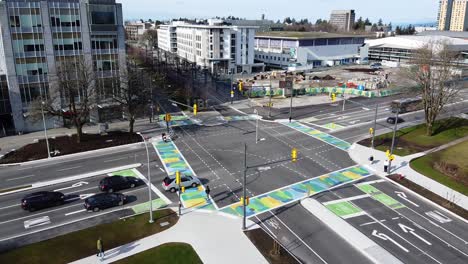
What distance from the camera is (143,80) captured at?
5928 cm

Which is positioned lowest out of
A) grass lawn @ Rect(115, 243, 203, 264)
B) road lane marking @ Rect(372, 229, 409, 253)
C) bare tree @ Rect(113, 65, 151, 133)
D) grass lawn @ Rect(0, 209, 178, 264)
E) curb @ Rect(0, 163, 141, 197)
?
road lane marking @ Rect(372, 229, 409, 253)

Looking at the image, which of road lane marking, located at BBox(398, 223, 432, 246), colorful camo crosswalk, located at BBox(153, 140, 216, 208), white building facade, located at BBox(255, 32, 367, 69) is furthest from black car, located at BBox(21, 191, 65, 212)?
white building facade, located at BBox(255, 32, 367, 69)

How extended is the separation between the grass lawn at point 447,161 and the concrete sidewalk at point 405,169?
2.86 feet

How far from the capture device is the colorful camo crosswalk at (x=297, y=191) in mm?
35181

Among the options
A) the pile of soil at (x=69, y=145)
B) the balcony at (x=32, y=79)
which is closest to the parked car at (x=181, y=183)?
the pile of soil at (x=69, y=145)

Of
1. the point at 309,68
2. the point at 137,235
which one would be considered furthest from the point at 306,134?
the point at 309,68

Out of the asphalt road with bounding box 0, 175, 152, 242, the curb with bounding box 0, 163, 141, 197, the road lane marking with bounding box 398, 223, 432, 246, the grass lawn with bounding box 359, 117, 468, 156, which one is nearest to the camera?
the road lane marking with bounding box 398, 223, 432, 246

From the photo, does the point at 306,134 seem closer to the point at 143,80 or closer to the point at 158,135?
the point at 158,135

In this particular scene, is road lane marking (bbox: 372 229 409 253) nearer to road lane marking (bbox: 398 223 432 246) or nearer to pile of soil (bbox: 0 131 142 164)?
road lane marking (bbox: 398 223 432 246)

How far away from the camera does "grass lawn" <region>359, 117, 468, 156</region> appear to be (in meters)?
53.4

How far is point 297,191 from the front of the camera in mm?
38969

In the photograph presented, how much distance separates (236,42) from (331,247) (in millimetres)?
100350

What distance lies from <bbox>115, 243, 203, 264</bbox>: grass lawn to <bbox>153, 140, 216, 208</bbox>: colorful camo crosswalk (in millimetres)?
7151

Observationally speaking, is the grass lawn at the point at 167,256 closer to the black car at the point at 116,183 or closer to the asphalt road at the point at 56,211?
the asphalt road at the point at 56,211
